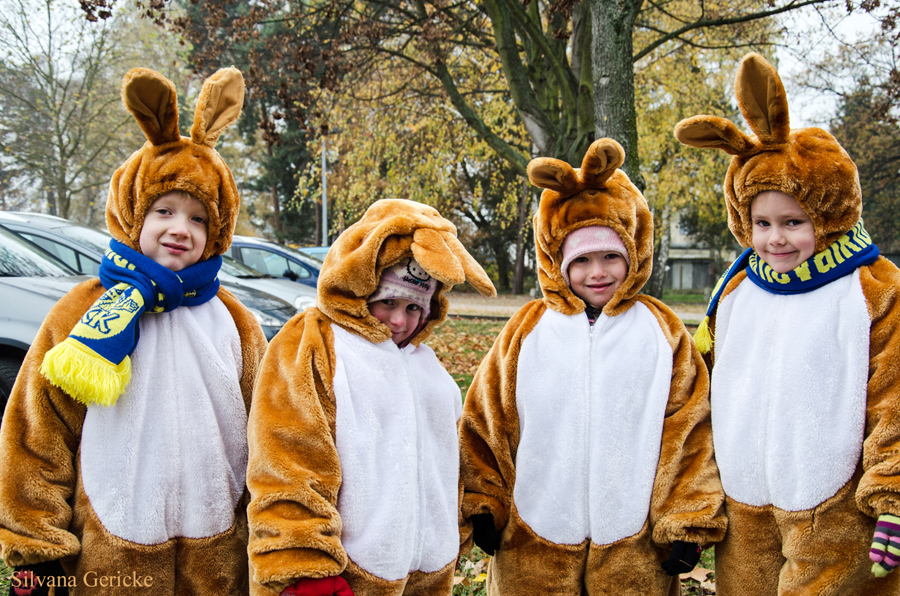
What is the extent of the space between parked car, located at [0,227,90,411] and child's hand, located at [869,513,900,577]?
4.04m

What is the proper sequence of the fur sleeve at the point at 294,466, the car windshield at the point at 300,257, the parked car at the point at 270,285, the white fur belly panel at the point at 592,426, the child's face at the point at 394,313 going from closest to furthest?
1. the fur sleeve at the point at 294,466
2. the child's face at the point at 394,313
3. the white fur belly panel at the point at 592,426
4. the parked car at the point at 270,285
5. the car windshield at the point at 300,257

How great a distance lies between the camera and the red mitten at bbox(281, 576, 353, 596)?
1.74 m

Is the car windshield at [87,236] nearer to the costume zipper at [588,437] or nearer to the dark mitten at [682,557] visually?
the costume zipper at [588,437]

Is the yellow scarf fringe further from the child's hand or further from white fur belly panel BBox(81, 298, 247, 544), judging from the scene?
the child's hand

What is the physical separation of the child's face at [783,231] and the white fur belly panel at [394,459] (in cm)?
126

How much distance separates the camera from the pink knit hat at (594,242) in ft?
7.84

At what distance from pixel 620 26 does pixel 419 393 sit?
457 cm

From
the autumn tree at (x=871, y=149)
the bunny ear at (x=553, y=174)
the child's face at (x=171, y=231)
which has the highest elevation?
the autumn tree at (x=871, y=149)

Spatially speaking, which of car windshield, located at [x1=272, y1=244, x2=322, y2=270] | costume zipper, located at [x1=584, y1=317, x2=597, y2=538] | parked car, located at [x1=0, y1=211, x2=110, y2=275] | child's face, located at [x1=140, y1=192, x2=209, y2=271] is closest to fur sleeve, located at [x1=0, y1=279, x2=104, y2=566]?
child's face, located at [x1=140, y1=192, x2=209, y2=271]

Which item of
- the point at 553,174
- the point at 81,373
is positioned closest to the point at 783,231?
the point at 553,174

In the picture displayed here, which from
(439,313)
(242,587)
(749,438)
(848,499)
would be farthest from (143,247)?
(848,499)

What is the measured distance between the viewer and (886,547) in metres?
1.91

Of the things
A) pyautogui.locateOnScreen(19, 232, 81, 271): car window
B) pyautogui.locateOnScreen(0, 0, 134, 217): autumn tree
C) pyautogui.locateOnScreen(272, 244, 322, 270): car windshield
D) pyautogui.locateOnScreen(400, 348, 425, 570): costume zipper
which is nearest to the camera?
pyautogui.locateOnScreen(400, 348, 425, 570): costume zipper

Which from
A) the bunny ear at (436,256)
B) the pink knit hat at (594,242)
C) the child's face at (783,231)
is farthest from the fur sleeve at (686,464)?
the bunny ear at (436,256)
